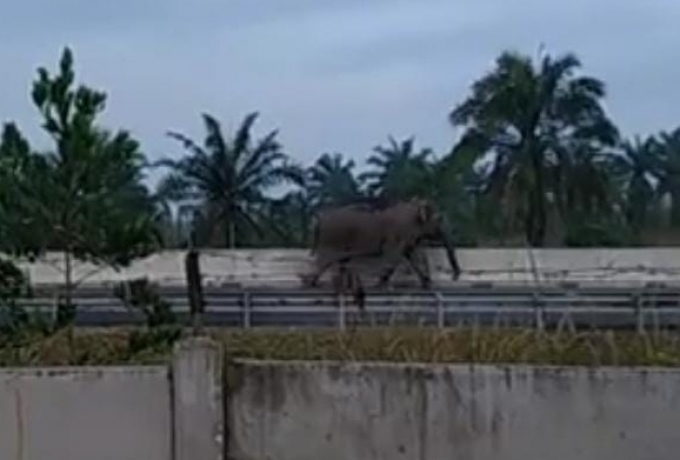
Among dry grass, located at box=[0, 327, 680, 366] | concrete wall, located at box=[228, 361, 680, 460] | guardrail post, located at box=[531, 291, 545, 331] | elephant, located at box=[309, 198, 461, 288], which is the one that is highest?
elephant, located at box=[309, 198, 461, 288]

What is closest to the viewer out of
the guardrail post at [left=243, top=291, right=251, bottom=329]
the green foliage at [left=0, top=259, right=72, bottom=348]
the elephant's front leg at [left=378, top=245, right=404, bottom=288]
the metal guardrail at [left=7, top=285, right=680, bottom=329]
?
the green foliage at [left=0, top=259, right=72, bottom=348]

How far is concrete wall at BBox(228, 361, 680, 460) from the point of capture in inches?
355

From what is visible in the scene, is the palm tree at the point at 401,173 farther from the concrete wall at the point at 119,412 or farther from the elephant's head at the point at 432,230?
the concrete wall at the point at 119,412

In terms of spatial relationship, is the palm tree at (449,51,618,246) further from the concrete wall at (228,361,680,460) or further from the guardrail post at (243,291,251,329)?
the concrete wall at (228,361,680,460)

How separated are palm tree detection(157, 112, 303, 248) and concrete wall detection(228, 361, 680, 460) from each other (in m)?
22.3

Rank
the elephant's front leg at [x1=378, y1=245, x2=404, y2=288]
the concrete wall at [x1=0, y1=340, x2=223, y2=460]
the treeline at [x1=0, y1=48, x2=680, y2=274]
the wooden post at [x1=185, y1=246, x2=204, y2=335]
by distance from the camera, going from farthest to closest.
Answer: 1. the treeline at [x1=0, y1=48, x2=680, y2=274]
2. the elephant's front leg at [x1=378, y1=245, x2=404, y2=288]
3. the wooden post at [x1=185, y1=246, x2=204, y2=335]
4. the concrete wall at [x1=0, y1=340, x2=223, y2=460]

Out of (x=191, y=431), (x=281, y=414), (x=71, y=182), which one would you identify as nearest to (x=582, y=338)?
(x=281, y=414)

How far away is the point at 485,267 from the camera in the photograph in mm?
23625

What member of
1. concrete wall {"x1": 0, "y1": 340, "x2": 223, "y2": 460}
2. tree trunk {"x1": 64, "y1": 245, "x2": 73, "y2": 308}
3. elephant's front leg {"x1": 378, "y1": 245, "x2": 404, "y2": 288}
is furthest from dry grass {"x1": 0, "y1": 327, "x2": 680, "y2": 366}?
elephant's front leg {"x1": 378, "y1": 245, "x2": 404, "y2": 288}

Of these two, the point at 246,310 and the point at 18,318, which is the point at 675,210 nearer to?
the point at 246,310

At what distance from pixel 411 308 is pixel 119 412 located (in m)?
5.97

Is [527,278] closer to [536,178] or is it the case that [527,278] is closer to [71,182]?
[536,178]

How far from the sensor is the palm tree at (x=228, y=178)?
104 feet

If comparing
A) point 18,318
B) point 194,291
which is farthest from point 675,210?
point 18,318
